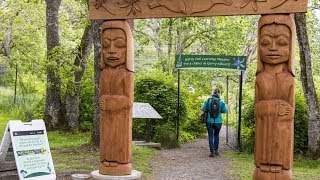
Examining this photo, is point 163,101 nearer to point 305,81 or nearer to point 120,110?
point 305,81

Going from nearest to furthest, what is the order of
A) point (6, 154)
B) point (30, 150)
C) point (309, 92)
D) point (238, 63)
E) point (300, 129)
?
point (30, 150), point (6, 154), point (309, 92), point (238, 63), point (300, 129)

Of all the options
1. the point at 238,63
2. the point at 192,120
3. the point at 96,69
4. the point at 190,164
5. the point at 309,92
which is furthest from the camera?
the point at 192,120

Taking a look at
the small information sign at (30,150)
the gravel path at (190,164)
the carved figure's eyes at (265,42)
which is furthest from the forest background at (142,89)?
the carved figure's eyes at (265,42)

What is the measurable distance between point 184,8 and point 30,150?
324cm

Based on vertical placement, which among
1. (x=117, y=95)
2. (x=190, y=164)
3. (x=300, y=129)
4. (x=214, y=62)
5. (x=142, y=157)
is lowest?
(x=190, y=164)

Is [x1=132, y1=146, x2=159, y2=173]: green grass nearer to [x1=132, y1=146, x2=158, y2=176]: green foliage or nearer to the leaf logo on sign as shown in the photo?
[x1=132, y1=146, x2=158, y2=176]: green foliage

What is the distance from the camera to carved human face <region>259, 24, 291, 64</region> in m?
5.80

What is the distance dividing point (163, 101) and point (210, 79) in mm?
6709

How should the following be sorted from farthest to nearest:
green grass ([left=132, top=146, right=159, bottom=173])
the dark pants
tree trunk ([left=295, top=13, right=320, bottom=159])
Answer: the dark pants
tree trunk ([left=295, top=13, right=320, bottom=159])
green grass ([left=132, top=146, right=159, bottom=173])

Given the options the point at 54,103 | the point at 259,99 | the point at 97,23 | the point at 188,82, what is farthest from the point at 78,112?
the point at 259,99

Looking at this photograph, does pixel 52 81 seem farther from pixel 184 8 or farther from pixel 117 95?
pixel 184 8

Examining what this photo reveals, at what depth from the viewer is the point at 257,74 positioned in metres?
6.00

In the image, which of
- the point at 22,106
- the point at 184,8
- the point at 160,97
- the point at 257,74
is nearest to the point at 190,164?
the point at 160,97

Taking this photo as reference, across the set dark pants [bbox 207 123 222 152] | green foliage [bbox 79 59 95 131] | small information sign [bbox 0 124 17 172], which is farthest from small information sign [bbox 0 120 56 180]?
green foliage [bbox 79 59 95 131]
